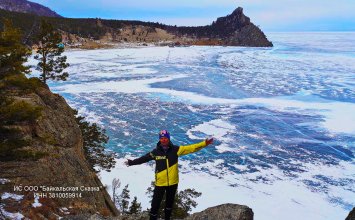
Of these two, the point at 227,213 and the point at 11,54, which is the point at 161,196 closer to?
the point at 227,213

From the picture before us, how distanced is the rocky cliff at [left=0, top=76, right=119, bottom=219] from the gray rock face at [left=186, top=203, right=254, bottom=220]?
419 centimetres

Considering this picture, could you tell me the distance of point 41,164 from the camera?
43.7 ft

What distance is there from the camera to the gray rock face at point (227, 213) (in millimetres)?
7891

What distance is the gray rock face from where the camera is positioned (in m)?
7.89

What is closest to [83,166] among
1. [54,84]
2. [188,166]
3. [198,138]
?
[188,166]

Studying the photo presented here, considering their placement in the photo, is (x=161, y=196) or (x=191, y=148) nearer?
(x=191, y=148)

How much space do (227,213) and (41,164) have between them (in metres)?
7.88

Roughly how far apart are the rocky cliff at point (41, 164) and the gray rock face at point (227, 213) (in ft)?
13.7

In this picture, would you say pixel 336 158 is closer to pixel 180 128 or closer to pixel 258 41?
pixel 180 128

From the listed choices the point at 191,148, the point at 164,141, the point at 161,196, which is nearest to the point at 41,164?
the point at 161,196

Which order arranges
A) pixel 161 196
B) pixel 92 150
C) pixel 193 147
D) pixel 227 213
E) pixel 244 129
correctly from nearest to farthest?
pixel 193 147 → pixel 161 196 → pixel 227 213 → pixel 92 150 → pixel 244 129

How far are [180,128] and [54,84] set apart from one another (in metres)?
32.2

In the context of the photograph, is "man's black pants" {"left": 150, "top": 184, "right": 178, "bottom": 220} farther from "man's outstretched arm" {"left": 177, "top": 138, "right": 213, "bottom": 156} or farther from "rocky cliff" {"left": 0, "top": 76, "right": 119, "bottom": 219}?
"rocky cliff" {"left": 0, "top": 76, "right": 119, "bottom": 219}

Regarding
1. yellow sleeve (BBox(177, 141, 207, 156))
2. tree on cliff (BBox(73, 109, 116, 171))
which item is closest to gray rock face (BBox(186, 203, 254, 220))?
yellow sleeve (BBox(177, 141, 207, 156))
